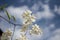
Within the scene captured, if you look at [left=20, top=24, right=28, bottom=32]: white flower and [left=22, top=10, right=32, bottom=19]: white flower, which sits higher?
[left=22, top=10, right=32, bottom=19]: white flower

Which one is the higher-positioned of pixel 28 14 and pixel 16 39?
pixel 28 14

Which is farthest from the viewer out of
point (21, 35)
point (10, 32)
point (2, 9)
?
point (10, 32)

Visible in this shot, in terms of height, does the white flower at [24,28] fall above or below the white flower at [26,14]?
below

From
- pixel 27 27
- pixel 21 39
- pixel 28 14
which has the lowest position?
pixel 21 39

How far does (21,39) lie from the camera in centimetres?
172

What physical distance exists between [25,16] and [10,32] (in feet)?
1.25

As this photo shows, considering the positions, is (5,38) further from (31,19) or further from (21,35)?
(31,19)

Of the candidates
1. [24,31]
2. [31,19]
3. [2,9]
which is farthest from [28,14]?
[2,9]

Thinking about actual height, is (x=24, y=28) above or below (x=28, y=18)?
below

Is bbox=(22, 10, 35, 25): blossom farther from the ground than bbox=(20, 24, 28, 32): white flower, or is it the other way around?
bbox=(22, 10, 35, 25): blossom

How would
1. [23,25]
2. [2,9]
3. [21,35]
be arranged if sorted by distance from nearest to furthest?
[2,9], [23,25], [21,35]

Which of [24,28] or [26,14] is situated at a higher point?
[26,14]

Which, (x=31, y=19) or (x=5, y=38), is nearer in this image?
(x=31, y=19)

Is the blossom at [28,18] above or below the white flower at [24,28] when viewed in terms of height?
above
